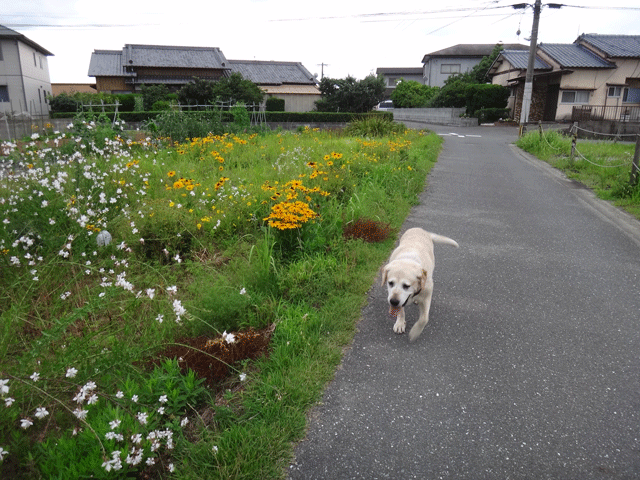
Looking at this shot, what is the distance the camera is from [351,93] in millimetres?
30812

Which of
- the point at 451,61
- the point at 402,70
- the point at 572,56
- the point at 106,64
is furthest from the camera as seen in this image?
the point at 402,70

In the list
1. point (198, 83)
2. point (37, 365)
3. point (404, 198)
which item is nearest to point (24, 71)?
point (198, 83)

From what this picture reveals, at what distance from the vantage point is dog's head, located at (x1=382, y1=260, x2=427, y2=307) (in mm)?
3053

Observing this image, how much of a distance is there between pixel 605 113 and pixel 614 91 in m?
2.51

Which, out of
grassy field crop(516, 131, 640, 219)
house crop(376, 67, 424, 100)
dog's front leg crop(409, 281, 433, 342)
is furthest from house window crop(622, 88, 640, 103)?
house crop(376, 67, 424, 100)

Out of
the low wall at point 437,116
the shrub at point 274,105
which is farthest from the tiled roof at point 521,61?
the shrub at point 274,105

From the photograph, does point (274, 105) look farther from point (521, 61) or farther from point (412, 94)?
point (521, 61)

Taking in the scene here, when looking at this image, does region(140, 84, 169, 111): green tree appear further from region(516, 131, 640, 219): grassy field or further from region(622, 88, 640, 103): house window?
region(622, 88, 640, 103): house window

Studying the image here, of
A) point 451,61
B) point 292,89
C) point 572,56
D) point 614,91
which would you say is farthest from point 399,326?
point 451,61

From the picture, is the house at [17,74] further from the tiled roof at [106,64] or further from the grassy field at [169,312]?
the grassy field at [169,312]

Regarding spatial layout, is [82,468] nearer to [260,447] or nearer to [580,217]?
[260,447]

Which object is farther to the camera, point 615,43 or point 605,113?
point 615,43

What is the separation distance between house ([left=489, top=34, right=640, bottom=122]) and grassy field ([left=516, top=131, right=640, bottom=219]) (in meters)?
13.5

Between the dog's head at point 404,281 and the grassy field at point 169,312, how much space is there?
1.62 feet
